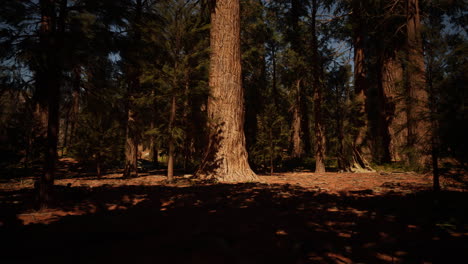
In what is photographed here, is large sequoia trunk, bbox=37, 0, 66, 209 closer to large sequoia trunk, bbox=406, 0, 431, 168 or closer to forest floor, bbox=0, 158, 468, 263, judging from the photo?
forest floor, bbox=0, 158, 468, 263

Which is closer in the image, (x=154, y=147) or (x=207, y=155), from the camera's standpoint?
(x=207, y=155)

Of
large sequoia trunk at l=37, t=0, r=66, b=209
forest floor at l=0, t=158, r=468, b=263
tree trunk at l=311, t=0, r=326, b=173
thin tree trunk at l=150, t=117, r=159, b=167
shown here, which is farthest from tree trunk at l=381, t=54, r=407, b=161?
large sequoia trunk at l=37, t=0, r=66, b=209

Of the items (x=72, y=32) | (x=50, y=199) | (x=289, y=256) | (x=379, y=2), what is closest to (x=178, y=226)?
(x=289, y=256)

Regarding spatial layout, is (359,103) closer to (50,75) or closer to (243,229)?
(243,229)

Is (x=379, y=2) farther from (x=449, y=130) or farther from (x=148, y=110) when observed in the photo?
(x=148, y=110)

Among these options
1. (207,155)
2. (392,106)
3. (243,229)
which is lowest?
(243,229)

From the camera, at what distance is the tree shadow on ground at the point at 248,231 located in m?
1.97

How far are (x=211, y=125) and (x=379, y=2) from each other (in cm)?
900

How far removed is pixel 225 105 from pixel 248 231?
474 cm

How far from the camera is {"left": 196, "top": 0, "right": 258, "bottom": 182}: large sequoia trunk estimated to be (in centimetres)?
658

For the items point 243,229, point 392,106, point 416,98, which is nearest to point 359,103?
point 392,106

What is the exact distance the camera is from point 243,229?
8.50 feet

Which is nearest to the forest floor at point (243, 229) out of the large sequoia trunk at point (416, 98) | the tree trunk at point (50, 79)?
the tree trunk at point (50, 79)

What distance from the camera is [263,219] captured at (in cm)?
293
